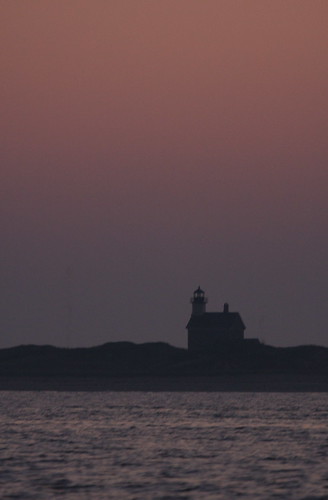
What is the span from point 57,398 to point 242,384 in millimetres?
33224

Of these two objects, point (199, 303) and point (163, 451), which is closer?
point (163, 451)

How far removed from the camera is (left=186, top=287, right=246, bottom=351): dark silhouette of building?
145 meters

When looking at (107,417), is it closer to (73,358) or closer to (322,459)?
(322,459)

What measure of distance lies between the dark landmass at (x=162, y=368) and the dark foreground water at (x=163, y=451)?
3856 cm

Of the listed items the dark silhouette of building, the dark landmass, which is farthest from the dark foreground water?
the dark silhouette of building

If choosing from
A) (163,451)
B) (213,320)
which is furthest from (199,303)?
(163,451)

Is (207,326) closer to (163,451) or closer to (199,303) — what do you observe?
(199,303)

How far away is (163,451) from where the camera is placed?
145 ft

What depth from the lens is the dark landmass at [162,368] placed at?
118 meters

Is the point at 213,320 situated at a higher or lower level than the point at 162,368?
higher

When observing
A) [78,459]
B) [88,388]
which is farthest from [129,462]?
[88,388]

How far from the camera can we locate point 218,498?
3127 centimetres

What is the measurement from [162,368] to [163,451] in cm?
9615

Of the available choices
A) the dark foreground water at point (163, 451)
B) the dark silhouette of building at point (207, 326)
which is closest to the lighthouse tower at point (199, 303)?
the dark silhouette of building at point (207, 326)
